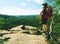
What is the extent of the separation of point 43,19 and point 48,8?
0.66 m

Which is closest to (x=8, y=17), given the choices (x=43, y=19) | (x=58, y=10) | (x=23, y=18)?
(x=23, y=18)

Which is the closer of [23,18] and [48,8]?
[48,8]

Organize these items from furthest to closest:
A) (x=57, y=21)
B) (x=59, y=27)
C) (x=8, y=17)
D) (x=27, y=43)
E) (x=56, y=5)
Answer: (x=8, y=17) → (x=56, y=5) → (x=57, y=21) → (x=59, y=27) → (x=27, y=43)

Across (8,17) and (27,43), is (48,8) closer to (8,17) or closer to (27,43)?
(27,43)

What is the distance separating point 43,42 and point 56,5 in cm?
913

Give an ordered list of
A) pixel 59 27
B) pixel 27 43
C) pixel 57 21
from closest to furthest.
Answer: pixel 27 43 → pixel 59 27 → pixel 57 21

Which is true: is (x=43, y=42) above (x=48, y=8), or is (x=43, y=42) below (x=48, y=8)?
below

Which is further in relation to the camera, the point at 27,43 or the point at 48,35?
the point at 48,35

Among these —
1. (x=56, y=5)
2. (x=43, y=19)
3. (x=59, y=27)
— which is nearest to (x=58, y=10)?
(x=56, y=5)

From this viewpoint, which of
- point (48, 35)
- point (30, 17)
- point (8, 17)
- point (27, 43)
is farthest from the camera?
point (8, 17)

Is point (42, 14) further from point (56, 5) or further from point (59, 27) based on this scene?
point (56, 5)

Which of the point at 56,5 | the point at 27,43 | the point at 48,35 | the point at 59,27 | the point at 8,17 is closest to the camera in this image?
the point at 27,43

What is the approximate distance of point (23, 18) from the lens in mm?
24859

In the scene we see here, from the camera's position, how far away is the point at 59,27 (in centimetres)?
1512
